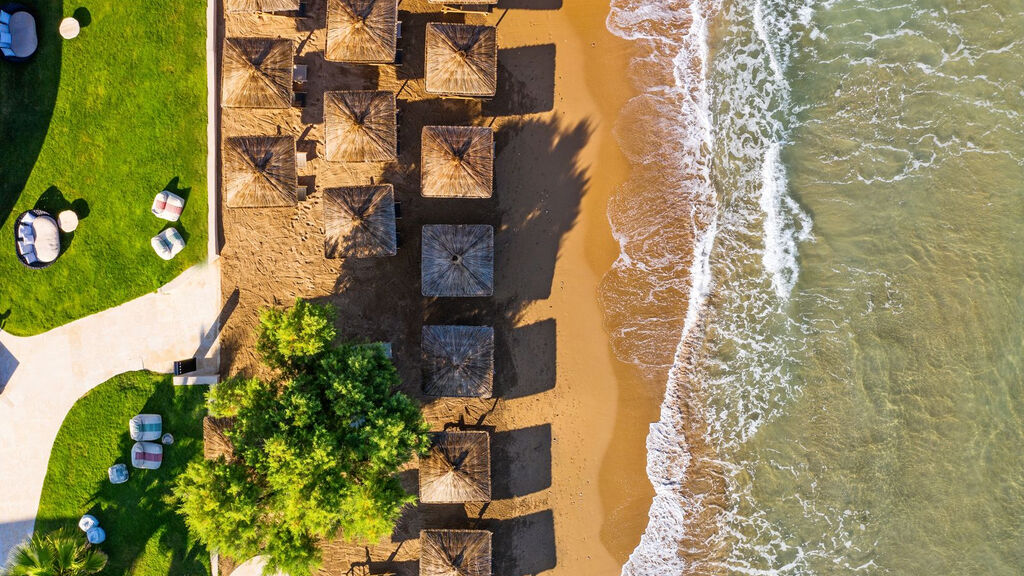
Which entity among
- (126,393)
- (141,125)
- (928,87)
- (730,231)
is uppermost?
(928,87)

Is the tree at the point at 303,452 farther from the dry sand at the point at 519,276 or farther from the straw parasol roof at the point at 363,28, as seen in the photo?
the straw parasol roof at the point at 363,28

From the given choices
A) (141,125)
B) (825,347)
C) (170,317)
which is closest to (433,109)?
(141,125)

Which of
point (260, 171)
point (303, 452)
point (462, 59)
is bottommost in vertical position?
point (303, 452)

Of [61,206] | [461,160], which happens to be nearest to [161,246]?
[61,206]

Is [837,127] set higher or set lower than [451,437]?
higher

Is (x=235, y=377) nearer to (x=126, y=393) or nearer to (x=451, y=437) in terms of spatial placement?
(x=126, y=393)

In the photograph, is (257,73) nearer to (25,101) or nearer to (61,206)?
(61,206)
